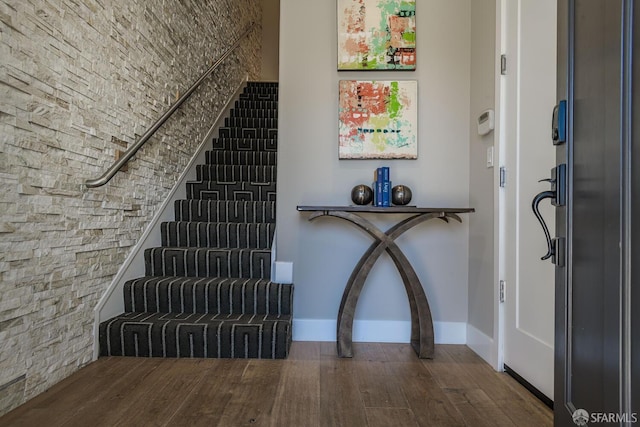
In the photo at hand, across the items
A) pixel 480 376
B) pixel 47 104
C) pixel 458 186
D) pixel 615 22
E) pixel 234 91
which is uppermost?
pixel 234 91

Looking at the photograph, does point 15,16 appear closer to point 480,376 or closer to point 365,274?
point 365,274

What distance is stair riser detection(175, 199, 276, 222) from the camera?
292cm

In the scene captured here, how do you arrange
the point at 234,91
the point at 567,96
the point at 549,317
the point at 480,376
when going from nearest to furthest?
the point at 567,96
the point at 549,317
the point at 480,376
the point at 234,91

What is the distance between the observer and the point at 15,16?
1393 mm

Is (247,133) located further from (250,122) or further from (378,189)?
(378,189)

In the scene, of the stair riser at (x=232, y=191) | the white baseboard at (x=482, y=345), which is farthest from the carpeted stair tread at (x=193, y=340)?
the stair riser at (x=232, y=191)

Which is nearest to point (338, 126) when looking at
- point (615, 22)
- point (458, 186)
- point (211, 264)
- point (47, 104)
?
point (458, 186)

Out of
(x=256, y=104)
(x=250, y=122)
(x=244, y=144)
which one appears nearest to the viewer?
(x=244, y=144)

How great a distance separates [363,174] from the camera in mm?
2396

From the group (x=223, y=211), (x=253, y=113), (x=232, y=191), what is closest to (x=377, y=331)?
(x=223, y=211)

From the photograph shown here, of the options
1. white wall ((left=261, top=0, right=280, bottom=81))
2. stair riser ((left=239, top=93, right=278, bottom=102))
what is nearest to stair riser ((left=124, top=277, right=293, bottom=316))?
stair riser ((left=239, top=93, right=278, bottom=102))

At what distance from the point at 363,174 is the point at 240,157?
181 centimetres

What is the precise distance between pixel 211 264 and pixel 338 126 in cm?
134

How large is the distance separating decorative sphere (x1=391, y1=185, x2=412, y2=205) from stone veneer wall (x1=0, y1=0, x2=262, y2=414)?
1751 mm
